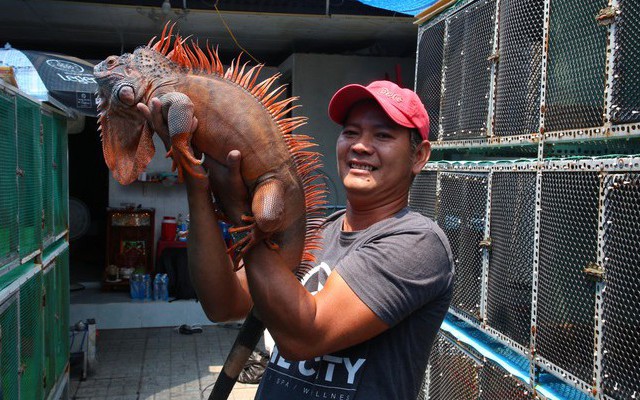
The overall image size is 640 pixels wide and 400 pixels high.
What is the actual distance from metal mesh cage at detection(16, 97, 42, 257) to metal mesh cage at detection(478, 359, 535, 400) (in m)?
2.99

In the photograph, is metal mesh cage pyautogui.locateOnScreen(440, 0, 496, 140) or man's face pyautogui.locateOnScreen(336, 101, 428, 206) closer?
man's face pyautogui.locateOnScreen(336, 101, 428, 206)

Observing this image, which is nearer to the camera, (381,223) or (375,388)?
(375,388)

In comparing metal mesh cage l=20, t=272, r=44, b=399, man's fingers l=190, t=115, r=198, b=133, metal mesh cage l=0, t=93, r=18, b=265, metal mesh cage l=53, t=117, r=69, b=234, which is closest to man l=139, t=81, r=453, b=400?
man's fingers l=190, t=115, r=198, b=133

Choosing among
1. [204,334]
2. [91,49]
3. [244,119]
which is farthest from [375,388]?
[91,49]

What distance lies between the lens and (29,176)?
4.11 m

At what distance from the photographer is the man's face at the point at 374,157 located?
1937 millimetres

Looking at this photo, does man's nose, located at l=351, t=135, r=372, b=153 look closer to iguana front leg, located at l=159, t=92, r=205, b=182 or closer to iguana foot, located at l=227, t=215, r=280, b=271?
iguana foot, located at l=227, t=215, r=280, b=271

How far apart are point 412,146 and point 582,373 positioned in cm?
143

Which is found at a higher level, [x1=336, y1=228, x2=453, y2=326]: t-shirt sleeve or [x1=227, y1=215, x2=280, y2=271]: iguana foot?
[x1=227, y1=215, x2=280, y2=271]: iguana foot

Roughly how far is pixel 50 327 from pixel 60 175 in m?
1.50

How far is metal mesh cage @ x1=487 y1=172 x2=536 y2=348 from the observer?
126 inches

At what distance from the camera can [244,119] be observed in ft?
5.49

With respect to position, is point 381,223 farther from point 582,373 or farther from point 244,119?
point 582,373

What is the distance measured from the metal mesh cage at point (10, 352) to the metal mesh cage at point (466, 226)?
2710mm
